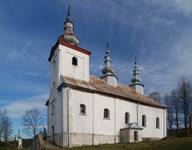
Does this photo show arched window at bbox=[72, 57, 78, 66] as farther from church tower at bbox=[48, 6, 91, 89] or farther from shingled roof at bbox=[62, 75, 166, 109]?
shingled roof at bbox=[62, 75, 166, 109]

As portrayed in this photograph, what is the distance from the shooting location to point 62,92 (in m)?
27.4

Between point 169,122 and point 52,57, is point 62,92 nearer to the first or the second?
point 52,57

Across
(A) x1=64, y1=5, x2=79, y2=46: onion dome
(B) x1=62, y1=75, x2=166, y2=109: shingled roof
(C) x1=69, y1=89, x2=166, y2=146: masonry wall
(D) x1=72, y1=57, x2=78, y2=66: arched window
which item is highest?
(A) x1=64, y1=5, x2=79, y2=46: onion dome

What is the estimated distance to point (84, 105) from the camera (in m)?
28.3

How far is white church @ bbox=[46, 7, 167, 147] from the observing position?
27.1m

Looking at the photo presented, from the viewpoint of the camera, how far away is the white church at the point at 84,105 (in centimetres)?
2712

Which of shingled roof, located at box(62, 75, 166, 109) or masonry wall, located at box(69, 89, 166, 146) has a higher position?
shingled roof, located at box(62, 75, 166, 109)

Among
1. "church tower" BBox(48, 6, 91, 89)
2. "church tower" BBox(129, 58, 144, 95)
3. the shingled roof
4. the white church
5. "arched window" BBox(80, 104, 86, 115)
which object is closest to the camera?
the white church

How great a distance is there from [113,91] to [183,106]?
1840 centimetres

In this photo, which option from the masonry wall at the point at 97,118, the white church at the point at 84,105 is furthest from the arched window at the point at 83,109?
the masonry wall at the point at 97,118

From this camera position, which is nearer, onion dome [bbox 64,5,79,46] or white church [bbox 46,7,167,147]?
white church [bbox 46,7,167,147]

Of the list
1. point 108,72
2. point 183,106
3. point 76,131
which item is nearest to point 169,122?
point 183,106

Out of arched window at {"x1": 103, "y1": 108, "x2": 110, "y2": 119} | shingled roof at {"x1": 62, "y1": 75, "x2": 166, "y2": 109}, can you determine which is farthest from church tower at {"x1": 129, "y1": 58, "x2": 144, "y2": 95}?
arched window at {"x1": 103, "y1": 108, "x2": 110, "y2": 119}

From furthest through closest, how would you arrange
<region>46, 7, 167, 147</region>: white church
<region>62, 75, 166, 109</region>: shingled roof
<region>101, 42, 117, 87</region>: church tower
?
<region>101, 42, 117, 87</region>: church tower, <region>62, 75, 166, 109</region>: shingled roof, <region>46, 7, 167, 147</region>: white church
